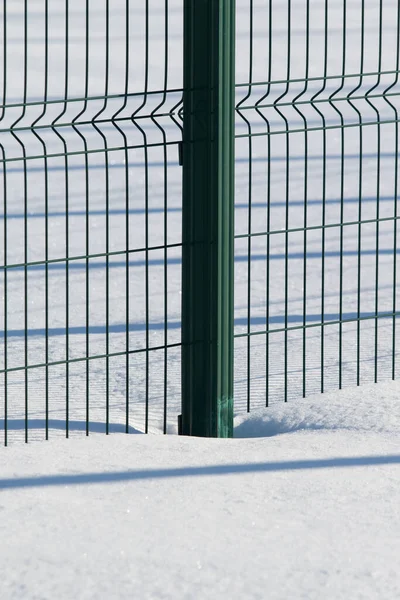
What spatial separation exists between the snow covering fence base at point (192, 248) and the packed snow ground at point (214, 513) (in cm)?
31

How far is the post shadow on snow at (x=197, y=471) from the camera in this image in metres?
4.67

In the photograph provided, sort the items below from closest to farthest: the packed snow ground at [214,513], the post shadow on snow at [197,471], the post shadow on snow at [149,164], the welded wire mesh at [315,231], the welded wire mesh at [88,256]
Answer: the packed snow ground at [214,513] < the post shadow on snow at [197,471] < the welded wire mesh at [88,256] < the welded wire mesh at [315,231] < the post shadow on snow at [149,164]

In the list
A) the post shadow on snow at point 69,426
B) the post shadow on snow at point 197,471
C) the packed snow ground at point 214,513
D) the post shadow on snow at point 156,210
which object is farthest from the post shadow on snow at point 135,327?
the post shadow on snow at point 156,210

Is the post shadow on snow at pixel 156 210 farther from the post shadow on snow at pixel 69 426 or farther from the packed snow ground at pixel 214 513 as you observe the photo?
the packed snow ground at pixel 214 513

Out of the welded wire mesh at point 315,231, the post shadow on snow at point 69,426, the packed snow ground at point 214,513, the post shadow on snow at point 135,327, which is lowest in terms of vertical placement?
the packed snow ground at point 214,513

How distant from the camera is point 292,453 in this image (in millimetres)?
5031

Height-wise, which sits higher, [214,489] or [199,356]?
[199,356]

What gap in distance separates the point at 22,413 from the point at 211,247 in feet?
3.73

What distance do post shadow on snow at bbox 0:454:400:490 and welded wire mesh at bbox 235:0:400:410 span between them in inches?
24.6

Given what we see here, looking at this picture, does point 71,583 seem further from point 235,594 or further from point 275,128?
point 275,128

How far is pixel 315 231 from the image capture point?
9.38m

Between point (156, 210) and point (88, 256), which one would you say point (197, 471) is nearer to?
point (88, 256)

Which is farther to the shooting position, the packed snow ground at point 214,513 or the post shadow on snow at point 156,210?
the post shadow on snow at point 156,210

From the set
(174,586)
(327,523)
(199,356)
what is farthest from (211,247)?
(174,586)
